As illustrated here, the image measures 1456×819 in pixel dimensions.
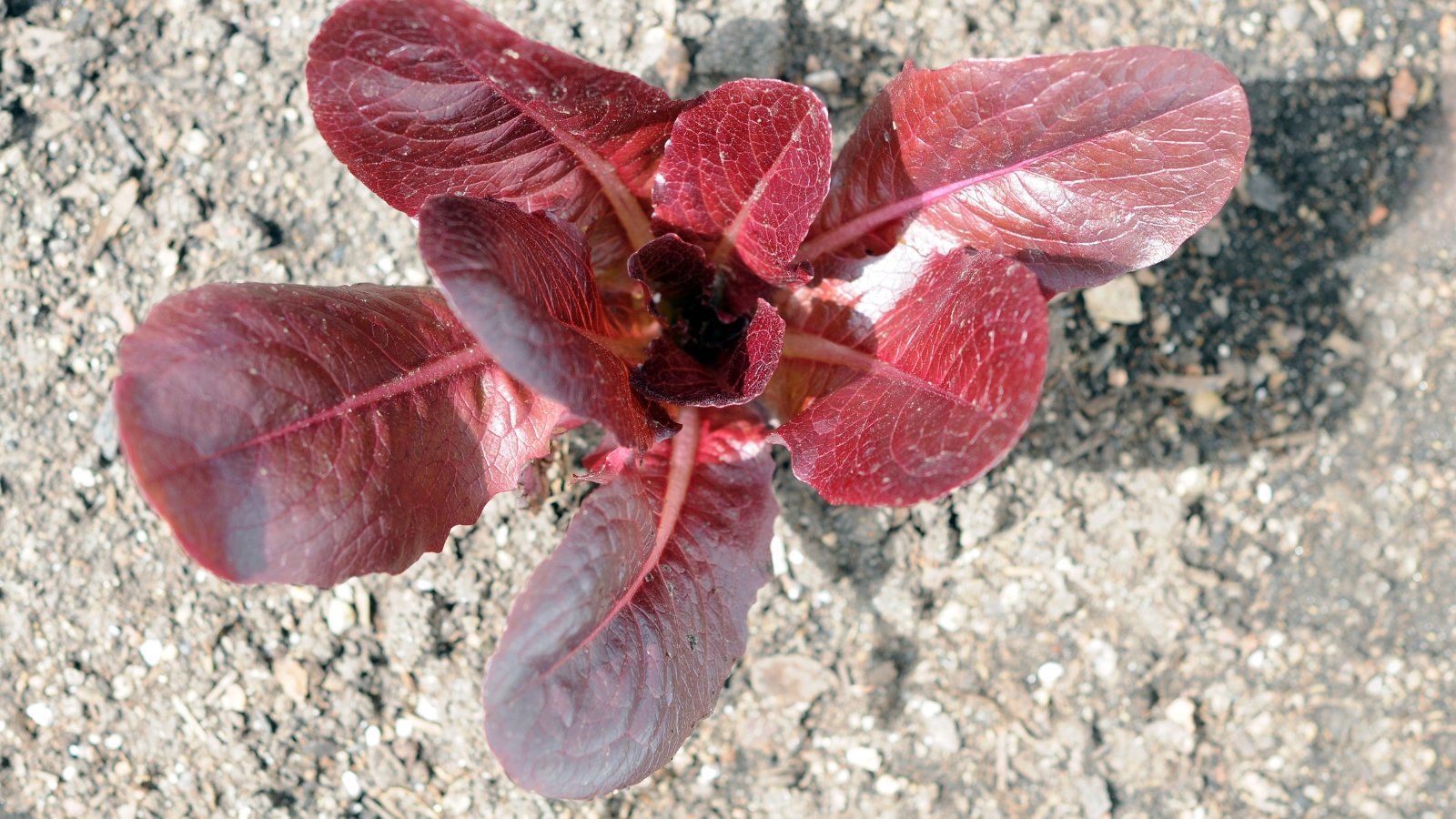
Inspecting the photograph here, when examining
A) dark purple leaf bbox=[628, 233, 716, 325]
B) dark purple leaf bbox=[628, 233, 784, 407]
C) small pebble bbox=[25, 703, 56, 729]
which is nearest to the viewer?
dark purple leaf bbox=[628, 233, 784, 407]

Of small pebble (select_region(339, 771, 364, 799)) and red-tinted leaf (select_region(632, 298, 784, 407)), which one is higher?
red-tinted leaf (select_region(632, 298, 784, 407))

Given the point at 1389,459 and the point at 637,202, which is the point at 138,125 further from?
the point at 1389,459

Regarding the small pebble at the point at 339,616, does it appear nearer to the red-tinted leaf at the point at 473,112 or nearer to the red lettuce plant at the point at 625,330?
the red lettuce plant at the point at 625,330

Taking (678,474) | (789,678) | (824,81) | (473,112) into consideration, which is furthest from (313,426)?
(824,81)

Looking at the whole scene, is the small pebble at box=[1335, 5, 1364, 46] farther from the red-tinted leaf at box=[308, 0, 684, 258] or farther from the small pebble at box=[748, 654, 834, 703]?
the small pebble at box=[748, 654, 834, 703]

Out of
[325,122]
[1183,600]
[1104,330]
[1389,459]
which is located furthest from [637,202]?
[1389,459]

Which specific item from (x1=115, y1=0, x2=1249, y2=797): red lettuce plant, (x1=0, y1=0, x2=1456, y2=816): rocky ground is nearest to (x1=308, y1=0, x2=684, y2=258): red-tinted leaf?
(x1=115, y1=0, x2=1249, y2=797): red lettuce plant
